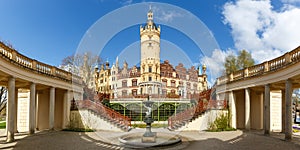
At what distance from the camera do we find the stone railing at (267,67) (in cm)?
1131

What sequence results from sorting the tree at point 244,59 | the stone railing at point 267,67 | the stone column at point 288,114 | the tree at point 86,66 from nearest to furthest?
1. the stone railing at point 267,67
2. the stone column at point 288,114
3. the tree at point 86,66
4. the tree at point 244,59

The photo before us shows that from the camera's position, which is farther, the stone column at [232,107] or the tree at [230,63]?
the tree at [230,63]

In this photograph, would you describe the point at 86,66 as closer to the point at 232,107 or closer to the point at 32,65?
the point at 32,65

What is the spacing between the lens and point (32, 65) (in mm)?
13531

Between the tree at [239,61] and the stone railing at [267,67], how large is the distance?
13.6m

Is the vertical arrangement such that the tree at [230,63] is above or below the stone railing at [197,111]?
above

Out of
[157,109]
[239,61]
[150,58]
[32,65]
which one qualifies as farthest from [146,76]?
[239,61]

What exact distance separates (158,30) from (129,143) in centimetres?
1197

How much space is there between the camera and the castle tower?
732 inches

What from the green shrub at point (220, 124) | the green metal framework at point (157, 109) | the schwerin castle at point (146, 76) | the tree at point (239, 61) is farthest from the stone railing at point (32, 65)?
the tree at point (239, 61)

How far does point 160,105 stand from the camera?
22.4 meters

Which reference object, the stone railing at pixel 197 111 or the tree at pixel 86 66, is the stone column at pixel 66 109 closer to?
the tree at pixel 86 66

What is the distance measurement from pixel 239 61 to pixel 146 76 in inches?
676

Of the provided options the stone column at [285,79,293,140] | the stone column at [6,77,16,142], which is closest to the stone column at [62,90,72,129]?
the stone column at [6,77,16,142]
